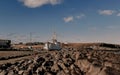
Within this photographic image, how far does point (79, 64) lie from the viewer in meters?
22.2

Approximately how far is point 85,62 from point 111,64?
6.70 feet

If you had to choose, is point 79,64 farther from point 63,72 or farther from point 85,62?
point 63,72

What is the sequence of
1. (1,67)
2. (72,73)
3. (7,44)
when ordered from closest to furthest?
(72,73)
(1,67)
(7,44)

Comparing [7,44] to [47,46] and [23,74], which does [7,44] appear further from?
[23,74]

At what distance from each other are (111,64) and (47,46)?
6112cm

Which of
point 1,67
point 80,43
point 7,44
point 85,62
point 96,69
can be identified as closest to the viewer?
point 96,69

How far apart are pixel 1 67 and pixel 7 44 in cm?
7059

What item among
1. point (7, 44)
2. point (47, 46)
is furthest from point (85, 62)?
point (7, 44)

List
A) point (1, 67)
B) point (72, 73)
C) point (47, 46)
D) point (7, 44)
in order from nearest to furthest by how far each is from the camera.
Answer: point (72, 73) → point (1, 67) → point (47, 46) → point (7, 44)

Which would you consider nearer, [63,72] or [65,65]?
[63,72]

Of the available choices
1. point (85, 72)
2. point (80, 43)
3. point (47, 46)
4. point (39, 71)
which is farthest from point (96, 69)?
point (80, 43)

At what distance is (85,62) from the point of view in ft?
70.9

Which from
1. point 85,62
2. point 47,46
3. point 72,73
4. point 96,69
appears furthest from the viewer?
point 47,46

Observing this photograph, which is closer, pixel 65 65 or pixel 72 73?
pixel 72 73
